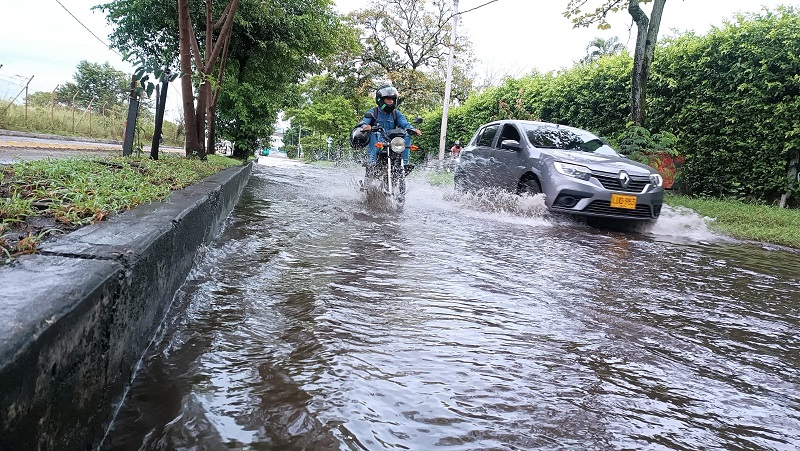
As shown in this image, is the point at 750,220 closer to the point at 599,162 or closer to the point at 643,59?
the point at 599,162

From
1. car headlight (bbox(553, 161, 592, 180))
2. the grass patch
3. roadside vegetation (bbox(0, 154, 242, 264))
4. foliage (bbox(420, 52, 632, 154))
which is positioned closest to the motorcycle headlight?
car headlight (bbox(553, 161, 592, 180))

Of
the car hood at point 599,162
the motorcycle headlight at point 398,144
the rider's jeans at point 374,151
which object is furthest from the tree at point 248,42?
the car hood at point 599,162

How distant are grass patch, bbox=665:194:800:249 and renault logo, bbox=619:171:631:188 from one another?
1574 millimetres

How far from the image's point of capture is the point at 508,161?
787cm

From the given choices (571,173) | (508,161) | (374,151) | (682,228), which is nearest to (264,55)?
(374,151)

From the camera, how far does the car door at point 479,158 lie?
856cm

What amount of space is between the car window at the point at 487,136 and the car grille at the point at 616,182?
96.6 inches

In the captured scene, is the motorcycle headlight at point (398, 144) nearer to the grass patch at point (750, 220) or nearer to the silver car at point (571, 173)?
the silver car at point (571, 173)

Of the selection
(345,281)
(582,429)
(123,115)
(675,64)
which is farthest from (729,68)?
(123,115)

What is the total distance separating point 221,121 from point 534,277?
1595 cm

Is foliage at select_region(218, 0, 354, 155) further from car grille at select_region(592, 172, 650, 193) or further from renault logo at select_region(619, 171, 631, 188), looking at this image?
renault logo at select_region(619, 171, 631, 188)

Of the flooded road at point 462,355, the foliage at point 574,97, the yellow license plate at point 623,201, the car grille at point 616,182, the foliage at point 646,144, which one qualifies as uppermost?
the foliage at point 574,97

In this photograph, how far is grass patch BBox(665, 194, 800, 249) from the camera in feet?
21.4

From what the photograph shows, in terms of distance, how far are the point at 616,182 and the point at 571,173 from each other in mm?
551
